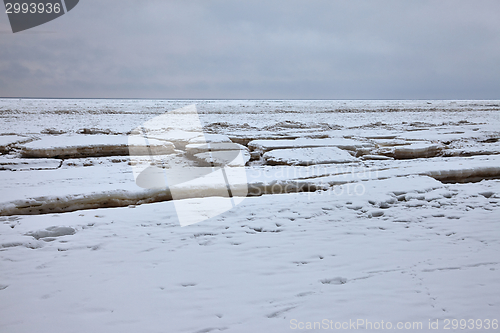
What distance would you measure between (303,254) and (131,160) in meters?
6.06

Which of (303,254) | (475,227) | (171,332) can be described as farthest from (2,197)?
(475,227)

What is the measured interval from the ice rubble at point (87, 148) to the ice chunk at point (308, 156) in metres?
3.51

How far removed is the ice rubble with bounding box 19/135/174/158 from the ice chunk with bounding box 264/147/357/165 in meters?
3.51

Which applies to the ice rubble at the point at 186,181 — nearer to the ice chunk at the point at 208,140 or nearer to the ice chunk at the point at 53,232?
the ice chunk at the point at 53,232

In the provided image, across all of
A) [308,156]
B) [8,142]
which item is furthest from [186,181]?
[8,142]

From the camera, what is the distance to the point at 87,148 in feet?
28.1

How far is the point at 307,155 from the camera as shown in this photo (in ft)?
26.4

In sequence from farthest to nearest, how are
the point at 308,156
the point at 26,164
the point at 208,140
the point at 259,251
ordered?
the point at 208,140 → the point at 308,156 → the point at 26,164 → the point at 259,251

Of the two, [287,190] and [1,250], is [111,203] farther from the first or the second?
[287,190]

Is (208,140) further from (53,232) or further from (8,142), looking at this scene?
(8,142)

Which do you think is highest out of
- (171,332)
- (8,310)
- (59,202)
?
(59,202)

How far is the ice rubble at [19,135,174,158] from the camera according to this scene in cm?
812

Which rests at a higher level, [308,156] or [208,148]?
[208,148]

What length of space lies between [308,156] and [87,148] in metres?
6.89
